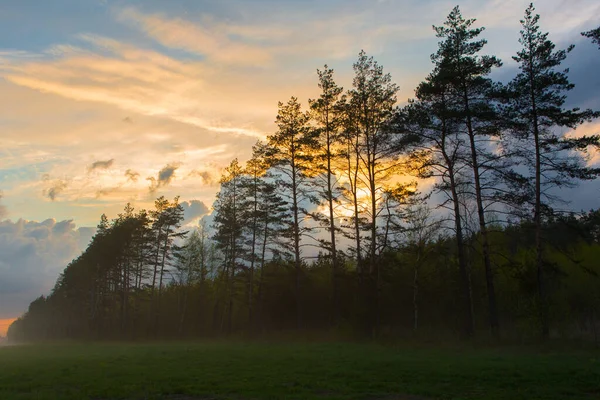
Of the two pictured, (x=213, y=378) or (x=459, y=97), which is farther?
(x=459, y=97)

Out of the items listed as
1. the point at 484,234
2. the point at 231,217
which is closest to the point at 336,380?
the point at 484,234

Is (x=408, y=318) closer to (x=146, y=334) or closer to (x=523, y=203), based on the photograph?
(x=523, y=203)

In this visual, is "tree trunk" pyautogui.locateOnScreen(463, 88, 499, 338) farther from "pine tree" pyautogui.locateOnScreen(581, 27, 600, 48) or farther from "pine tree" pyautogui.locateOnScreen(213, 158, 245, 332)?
"pine tree" pyautogui.locateOnScreen(213, 158, 245, 332)

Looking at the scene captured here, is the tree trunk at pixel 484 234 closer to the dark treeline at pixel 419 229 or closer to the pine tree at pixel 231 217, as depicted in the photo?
the dark treeline at pixel 419 229

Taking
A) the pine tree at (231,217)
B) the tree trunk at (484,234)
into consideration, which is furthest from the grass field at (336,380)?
the pine tree at (231,217)

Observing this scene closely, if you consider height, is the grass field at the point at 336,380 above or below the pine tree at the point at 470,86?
below

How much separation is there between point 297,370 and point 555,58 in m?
21.3

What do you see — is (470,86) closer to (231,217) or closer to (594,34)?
(594,34)

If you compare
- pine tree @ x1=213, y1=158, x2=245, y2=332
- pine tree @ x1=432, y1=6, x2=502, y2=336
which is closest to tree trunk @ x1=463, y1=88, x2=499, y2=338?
pine tree @ x1=432, y1=6, x2=502, y2=336

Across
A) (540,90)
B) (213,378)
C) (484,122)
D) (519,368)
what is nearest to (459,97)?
(484,122)

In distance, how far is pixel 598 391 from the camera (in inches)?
393

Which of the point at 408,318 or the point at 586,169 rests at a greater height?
the point at 586,169

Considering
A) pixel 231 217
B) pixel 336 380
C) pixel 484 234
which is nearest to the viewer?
pixel 336 380

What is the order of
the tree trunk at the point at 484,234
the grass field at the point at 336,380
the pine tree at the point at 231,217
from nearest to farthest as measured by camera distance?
1. the grass field at the point at 336,380
2. the tree trunk at the point at 484,234
3. the pine tree at the point at 231,217
